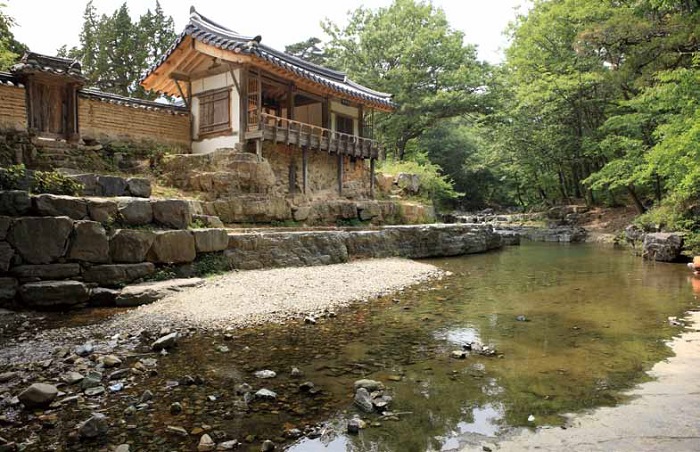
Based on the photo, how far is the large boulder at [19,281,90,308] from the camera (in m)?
7.23

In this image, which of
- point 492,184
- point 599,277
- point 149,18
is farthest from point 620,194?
point 149,18

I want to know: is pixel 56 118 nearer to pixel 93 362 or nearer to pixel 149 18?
pixel 93 362

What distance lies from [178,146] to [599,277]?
624 inches

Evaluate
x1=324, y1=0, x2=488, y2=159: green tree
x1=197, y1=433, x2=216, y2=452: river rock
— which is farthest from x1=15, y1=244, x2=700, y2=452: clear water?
x1=324, y1=0, x2=488, y2=159: green tree

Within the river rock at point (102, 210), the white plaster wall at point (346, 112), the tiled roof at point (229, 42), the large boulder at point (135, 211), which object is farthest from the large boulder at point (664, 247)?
the river rock at point (102, 210)

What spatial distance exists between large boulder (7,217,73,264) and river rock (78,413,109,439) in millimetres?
5422

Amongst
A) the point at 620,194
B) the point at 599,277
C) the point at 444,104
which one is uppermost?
the point at 444,104

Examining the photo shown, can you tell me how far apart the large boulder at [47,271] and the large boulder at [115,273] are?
0.23 metres

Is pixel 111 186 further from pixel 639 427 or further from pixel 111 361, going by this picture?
pixel 639 427

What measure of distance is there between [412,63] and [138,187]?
72.9ft

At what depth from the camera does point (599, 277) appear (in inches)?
457

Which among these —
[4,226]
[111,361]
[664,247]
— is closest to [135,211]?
[4,226]

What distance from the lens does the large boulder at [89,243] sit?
7918 millimetres

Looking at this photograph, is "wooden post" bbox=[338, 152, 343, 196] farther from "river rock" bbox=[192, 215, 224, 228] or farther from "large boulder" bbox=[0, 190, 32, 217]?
"large boulder" bbox=[0, 190, 32, 217]
